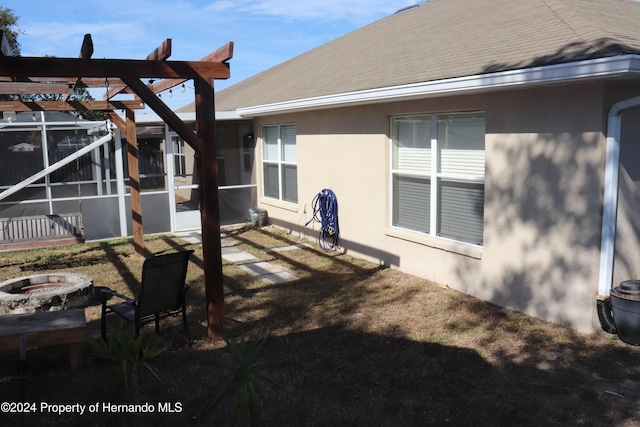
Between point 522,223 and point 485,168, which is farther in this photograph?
point 485,168

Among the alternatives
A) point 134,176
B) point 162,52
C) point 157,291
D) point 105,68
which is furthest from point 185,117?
point 157,291

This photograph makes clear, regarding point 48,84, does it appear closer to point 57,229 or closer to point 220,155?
point 57,229

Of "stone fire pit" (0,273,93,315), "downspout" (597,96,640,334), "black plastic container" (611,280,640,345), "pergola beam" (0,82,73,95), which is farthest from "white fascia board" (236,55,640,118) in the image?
"stone fire pit" (0,273,93,315)

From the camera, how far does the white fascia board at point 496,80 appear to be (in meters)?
4.94

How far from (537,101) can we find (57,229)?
346 inches

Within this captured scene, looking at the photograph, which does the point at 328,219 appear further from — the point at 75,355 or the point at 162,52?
the point at 75,355

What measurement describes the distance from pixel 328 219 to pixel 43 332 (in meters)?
6.29

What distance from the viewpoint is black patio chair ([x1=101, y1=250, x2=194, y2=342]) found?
534 cm

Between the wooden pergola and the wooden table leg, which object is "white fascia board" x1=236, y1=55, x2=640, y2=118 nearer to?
the wooden pergola

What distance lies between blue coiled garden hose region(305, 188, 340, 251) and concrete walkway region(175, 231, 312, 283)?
538mm

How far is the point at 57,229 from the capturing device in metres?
10.5

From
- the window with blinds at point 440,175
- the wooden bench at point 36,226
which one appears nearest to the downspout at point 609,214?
the window with blinds at point 440,175

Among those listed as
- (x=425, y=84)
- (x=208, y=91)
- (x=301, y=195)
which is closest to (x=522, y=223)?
(x=425, y=84)

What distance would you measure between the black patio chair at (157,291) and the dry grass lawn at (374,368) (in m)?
0.43
